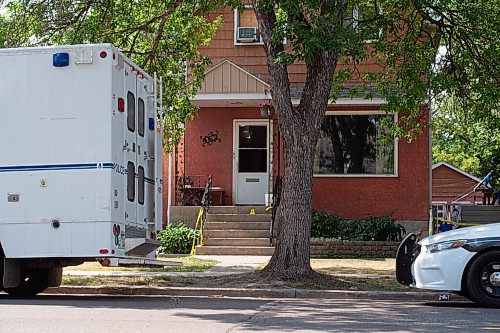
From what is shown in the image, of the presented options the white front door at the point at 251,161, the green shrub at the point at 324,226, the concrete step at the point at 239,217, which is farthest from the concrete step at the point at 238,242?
the white front door at the point at 251,161

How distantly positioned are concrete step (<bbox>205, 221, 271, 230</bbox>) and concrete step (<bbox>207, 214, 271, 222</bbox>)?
0.26 m

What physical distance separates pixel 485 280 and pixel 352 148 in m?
10.7

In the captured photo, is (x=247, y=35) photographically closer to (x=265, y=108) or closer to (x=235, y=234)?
(x=265, y=108)

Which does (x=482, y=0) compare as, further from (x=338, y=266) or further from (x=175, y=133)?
(x=175, y=133)

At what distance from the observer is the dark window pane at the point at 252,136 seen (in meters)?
22.6

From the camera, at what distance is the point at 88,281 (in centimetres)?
1463

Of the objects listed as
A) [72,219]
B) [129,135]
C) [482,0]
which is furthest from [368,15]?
[72,219]

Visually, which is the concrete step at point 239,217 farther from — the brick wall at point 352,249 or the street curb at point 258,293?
the street curb at point 258,293

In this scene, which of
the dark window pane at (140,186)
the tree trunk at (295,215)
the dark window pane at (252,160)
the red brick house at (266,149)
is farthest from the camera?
the dark window pane at (252,160)

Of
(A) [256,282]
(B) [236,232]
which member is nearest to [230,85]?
(B) [236,232]

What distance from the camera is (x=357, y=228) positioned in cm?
2034

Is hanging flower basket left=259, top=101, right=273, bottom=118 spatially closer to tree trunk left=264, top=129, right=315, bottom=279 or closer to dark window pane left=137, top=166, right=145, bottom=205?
tree trunk left=264, top=129, right=315, bottom=279

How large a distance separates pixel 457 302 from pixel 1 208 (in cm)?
694

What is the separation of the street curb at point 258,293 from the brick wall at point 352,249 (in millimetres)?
5666
